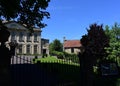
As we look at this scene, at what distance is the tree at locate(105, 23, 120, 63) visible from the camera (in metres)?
41.0

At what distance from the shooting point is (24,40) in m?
83.1

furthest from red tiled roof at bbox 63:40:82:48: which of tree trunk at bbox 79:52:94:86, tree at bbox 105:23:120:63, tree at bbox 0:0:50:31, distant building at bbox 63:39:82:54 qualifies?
tree trunk at bbox 79:52:94:86

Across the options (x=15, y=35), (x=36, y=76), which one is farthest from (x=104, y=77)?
(x=15, y=35)

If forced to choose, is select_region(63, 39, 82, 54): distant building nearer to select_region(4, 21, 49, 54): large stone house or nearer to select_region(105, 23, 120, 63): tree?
select_region(4, 21, 49, 54): large stone house

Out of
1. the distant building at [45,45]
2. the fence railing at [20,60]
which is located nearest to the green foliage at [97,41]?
the fence railing at [20,60]

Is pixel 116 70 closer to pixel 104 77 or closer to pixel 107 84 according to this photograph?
pixel 104 77

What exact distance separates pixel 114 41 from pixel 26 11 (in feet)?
75.9

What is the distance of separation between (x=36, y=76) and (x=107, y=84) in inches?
242

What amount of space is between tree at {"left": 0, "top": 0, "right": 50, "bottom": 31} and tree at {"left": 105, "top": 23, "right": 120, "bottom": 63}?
18511mm

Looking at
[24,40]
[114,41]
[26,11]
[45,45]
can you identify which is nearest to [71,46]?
[45,45]

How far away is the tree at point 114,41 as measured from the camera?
41003 millimetres

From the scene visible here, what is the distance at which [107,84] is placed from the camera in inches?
591

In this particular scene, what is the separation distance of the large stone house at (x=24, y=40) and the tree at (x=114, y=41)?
38.6 metres

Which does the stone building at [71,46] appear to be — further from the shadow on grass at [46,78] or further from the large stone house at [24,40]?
the shadow on grass at [46,78]
